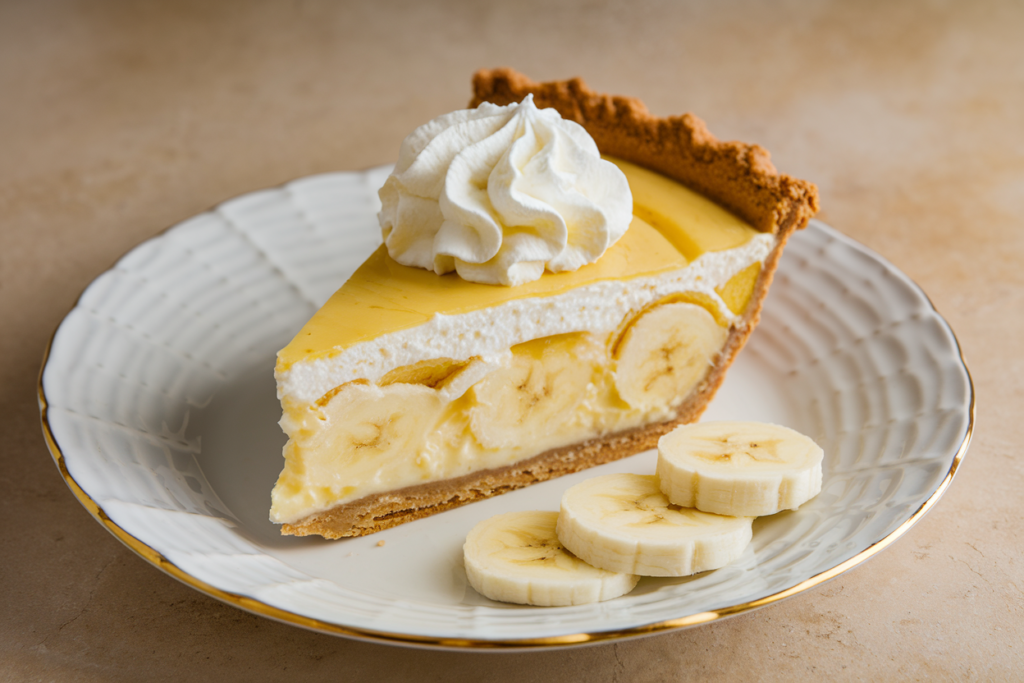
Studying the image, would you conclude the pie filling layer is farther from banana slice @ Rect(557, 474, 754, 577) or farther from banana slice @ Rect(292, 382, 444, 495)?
banana slice @ Rect(557, 474, 754, 577)

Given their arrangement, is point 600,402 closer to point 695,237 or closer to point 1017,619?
point 695,237

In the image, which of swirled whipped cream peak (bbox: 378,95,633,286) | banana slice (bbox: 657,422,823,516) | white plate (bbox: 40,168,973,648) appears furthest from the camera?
swirled whipped cream peak (bbox: 378,95,633,286)

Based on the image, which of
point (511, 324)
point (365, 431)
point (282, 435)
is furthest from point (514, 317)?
point (282, 435)

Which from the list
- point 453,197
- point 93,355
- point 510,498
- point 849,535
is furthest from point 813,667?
point 93,355

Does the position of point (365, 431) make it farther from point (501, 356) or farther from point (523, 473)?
point (523, 473)

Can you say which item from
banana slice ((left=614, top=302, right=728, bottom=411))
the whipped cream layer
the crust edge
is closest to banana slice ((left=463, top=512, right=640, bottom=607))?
the whipped cream layer

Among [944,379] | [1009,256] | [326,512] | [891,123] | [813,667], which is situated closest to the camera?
[813,667]
